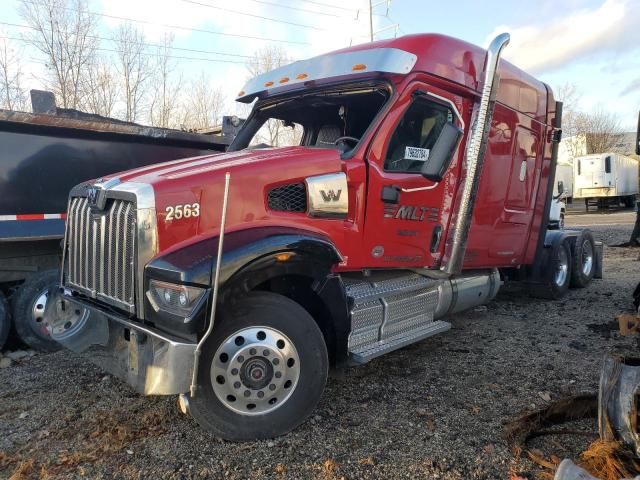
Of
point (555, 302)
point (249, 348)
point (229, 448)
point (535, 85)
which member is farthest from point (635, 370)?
point (555, 302)

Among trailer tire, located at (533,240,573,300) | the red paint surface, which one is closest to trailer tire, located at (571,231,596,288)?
trailer tire, located at (533,240,573,300)

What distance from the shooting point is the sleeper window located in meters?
4.23

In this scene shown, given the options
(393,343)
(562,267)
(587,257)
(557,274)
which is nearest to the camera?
(393,343)

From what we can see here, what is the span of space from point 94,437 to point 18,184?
3043 millimetres

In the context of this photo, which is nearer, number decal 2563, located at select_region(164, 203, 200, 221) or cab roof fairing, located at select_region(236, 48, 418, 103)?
number decal 2563, located at select_region(164, 203, 200, 221)

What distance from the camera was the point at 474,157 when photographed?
4.74m

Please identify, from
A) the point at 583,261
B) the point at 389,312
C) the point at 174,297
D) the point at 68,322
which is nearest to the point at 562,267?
the point at 583,261

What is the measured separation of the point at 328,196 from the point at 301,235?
0.47m

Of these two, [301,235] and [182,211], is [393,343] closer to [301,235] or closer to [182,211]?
[301,235]

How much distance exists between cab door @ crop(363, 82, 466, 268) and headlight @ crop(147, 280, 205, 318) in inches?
62.8

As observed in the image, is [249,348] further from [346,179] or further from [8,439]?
[8,439]

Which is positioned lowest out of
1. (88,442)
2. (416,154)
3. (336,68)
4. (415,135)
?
(88,442)

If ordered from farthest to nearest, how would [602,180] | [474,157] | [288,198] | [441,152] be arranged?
[602,180], [474,157], [441,152], [288,198]

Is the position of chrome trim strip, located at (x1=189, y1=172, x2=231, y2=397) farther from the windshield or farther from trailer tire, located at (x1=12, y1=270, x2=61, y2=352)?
trailer tire, located at (x1=12, y1=270, x2=61, y2=352)
